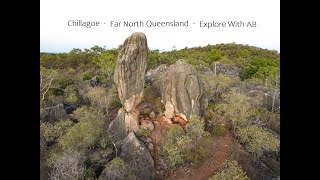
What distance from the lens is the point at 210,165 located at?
895 inches

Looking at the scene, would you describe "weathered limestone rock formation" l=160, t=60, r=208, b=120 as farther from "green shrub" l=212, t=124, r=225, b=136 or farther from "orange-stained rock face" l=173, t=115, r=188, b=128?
"green shrub" l=212, t=124, r=225, b=136

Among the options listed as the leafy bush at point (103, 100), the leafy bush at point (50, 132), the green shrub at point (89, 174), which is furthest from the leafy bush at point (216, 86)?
the green shrub at point (89, 174)

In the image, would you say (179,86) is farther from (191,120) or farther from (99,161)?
(99,161)

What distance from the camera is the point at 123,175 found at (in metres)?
20.0

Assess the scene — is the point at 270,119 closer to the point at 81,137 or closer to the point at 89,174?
the point at 81,137

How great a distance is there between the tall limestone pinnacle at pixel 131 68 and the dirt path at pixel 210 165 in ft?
22.5

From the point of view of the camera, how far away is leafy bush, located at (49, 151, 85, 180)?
58.9ft

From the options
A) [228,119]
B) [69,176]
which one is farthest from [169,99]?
[69,176]

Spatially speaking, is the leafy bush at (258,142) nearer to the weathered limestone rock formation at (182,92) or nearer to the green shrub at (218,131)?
the green shrub at (218,131)

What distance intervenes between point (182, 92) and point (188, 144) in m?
4.97

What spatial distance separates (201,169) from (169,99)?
23.1ft

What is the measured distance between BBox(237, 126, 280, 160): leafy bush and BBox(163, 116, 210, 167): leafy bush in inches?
132

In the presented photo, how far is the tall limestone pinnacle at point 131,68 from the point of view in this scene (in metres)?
23.7

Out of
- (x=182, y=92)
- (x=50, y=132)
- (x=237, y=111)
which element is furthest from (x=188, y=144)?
(x=50, y=132)
